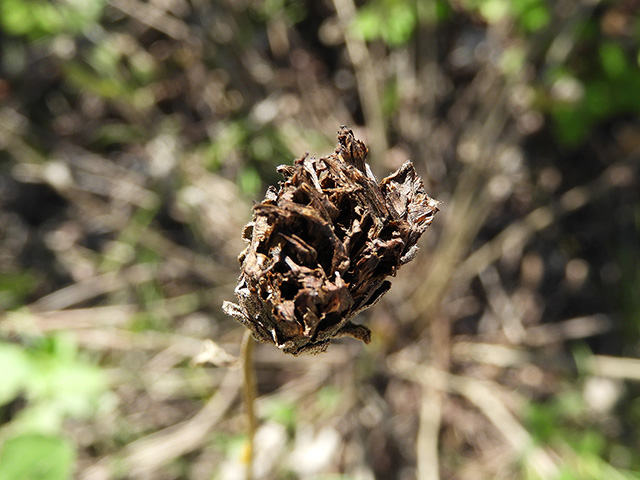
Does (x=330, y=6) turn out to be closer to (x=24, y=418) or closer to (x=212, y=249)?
(x=212, y=249)

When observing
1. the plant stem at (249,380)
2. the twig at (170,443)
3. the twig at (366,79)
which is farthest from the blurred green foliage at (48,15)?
the plant stem at (249,380)

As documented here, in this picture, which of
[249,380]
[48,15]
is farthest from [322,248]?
[48,15]

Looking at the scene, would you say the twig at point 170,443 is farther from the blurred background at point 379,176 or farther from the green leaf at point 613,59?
the green leaf at point 613,59

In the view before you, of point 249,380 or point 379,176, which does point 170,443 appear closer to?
point 249,380

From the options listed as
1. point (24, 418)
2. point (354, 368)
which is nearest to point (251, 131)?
point (354, 368)

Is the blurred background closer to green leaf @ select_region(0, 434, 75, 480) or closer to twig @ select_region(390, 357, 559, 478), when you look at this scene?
twig @ select_region(390, 357, 559, 478)

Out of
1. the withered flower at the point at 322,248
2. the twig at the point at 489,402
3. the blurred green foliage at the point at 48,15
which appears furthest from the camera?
the blurred green foliage at the point at 48,15

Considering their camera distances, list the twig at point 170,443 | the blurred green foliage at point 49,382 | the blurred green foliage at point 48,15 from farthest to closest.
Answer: the blurred green foliage at point 48,15
the twig at point 170,443
the blurred green foliage at point 49,382
